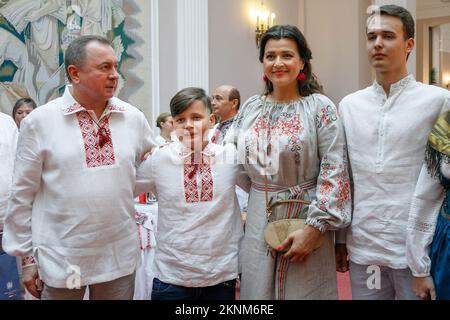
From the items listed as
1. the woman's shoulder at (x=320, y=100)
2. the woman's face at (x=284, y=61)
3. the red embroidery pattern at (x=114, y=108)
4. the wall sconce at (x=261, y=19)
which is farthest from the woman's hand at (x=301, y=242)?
the wall sconce at (x=261, y=19)

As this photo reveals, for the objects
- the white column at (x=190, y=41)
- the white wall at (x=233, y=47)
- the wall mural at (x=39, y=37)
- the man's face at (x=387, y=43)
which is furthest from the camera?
the white wall at (x=233, y=47)

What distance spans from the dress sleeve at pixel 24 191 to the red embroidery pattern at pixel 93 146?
0.19m

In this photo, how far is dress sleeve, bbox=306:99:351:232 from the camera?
2043 millimetres

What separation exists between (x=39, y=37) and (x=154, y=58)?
4.82ft

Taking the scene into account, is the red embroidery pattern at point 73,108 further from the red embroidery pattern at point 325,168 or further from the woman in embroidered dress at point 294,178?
the red embroidery pattern at point 325,168

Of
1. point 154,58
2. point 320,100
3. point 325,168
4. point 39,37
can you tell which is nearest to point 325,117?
point 320,100

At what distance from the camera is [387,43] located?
2209 millimetres

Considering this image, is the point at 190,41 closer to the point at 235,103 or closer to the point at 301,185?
the point at 235,103

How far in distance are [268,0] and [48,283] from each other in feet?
22.5

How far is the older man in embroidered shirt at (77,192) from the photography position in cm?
207
